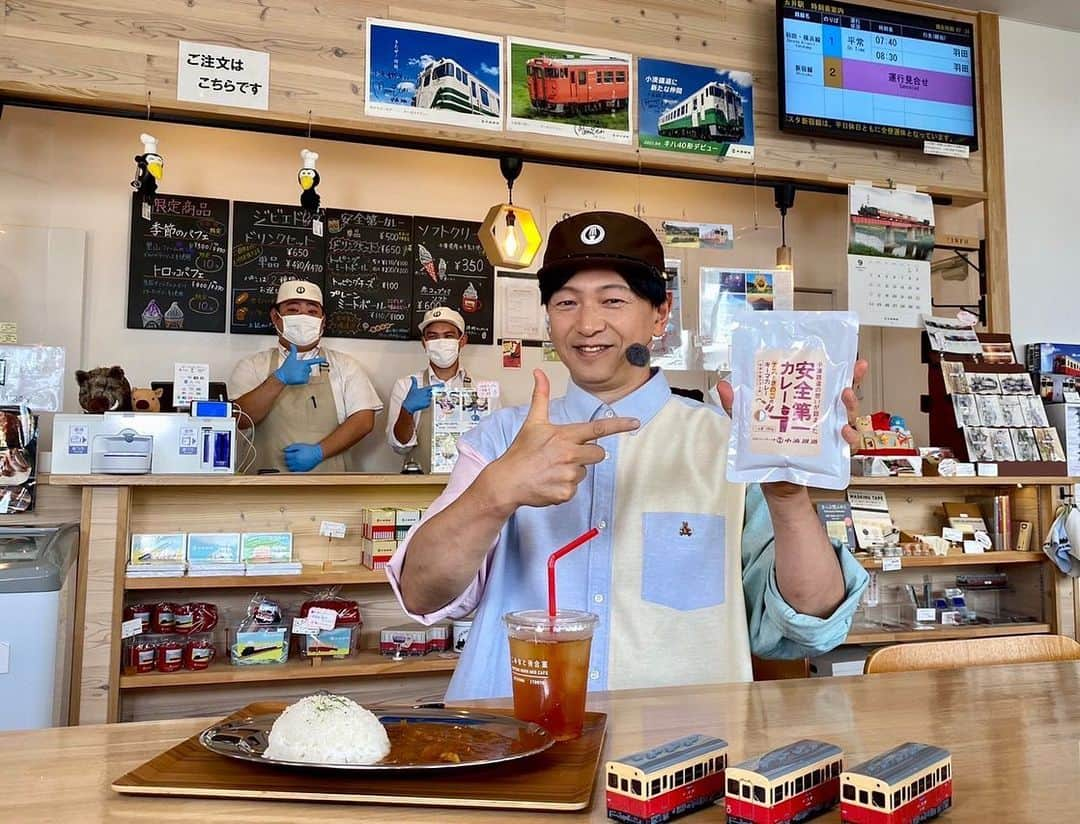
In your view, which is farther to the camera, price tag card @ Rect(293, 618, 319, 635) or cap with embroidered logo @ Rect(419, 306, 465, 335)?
cap with embroidered logo @ Rect(419, 306, 465, 335)

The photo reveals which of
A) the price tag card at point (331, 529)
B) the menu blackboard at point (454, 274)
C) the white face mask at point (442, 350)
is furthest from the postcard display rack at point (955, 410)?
the price tag card at point (331, 529)

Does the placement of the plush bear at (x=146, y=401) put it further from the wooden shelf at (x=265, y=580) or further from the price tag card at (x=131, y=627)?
the price tag card at (x=131, y=627)

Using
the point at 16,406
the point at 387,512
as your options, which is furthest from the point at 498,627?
the point at 16,406

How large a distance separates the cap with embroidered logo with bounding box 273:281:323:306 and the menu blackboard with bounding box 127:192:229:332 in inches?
22.3

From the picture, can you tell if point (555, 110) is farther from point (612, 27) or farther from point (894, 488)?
point (894, 488)

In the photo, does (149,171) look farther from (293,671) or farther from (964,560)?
(964,560)

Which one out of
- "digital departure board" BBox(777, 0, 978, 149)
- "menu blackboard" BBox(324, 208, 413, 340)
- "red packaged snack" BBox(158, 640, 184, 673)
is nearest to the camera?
"red packaged snack" BBox(158, 640, 184, 673)

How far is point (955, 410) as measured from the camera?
381cm

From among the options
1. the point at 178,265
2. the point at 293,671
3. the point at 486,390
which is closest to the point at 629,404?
the point at 293,671

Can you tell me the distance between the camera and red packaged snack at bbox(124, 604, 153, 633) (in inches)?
111

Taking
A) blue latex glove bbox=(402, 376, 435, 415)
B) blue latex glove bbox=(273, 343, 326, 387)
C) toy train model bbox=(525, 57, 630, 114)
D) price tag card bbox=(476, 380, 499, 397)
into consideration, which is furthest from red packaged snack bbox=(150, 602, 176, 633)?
toy train model bbox=(525, 57, 630, 114)

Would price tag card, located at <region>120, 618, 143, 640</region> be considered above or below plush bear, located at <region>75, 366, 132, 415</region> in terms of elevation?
below

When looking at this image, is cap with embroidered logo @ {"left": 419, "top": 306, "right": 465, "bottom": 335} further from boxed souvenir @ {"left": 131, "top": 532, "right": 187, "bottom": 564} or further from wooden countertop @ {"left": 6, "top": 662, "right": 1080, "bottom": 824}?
wooden countertop @ {"left": 6, "top": 662, "right": 1080, "bottom": 824}

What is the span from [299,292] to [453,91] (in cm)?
144
